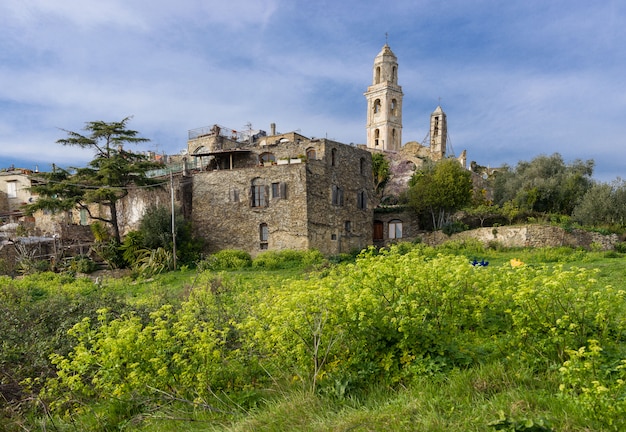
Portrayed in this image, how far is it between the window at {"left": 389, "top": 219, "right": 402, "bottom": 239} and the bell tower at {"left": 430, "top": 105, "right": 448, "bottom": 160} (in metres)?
25.7

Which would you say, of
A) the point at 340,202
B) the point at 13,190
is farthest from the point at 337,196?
the point at 13,190

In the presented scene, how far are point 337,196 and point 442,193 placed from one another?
7082mm

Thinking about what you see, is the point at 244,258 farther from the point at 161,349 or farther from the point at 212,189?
the point at 161,349

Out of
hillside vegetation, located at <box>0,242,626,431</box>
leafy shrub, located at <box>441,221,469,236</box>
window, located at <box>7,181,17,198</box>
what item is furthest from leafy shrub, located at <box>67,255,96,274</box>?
leafy shrub, located at <box>441,221,469,236</box>

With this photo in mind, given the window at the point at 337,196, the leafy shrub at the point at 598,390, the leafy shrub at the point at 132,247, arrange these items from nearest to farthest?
the leafy shrub at the point at 598,390
the leafy shrub at the point at 132,247
the window at the point at 337,196

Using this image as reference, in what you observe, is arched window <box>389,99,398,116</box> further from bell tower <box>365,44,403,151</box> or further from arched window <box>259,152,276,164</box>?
arched window <box>259,152,276,164</box>

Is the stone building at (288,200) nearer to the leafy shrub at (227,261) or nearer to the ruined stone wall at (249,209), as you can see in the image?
the ruined stone wall at (249,209)

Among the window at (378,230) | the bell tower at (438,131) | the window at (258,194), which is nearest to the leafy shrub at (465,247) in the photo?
the window at (378,230)

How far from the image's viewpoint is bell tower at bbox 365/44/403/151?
191ft

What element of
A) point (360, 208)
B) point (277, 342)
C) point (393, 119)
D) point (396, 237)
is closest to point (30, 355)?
point (277, 342)

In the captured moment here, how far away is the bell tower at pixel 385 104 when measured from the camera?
58.2 metres

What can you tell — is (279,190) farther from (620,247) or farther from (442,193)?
(620,247)

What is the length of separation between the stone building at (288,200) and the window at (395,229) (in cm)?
198

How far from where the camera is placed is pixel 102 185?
87.7ft
